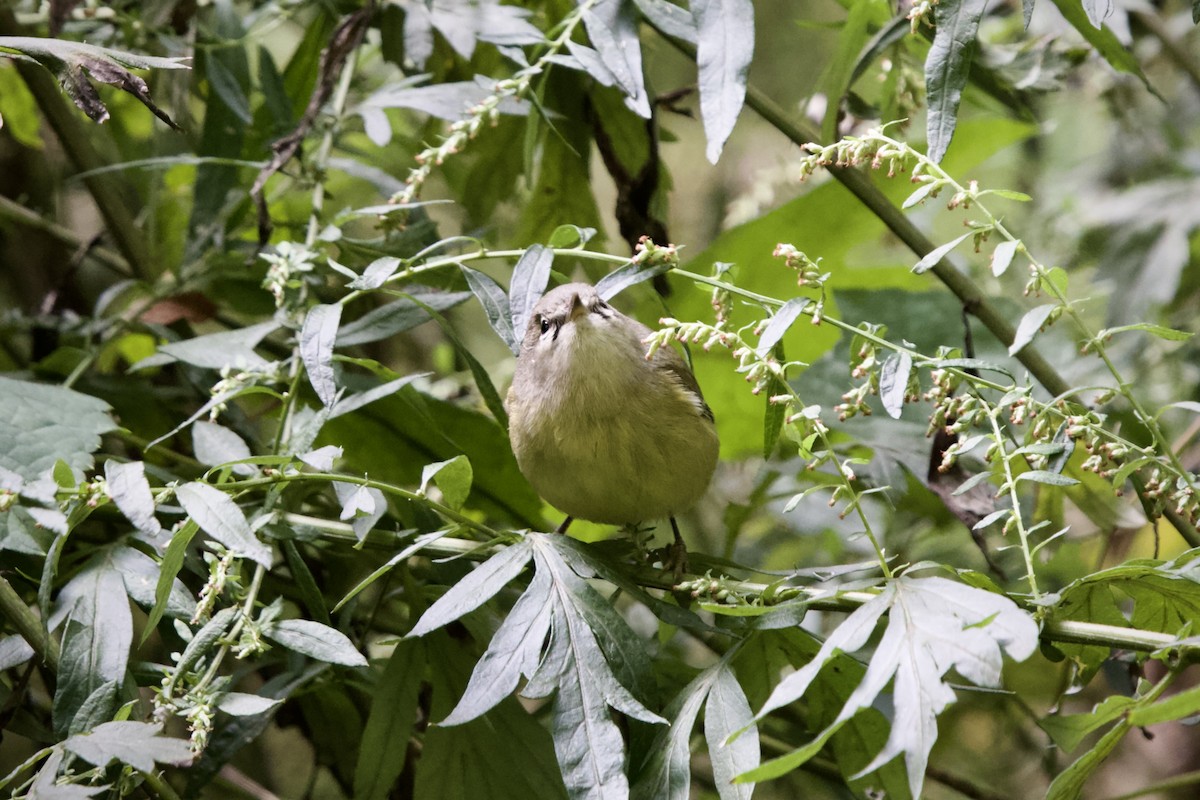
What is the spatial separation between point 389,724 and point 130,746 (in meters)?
0.64

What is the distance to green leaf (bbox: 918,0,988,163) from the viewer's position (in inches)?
70.7

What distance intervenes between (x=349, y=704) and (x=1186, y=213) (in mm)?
3355

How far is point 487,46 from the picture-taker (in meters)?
3.12

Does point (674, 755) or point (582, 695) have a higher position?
point (582, 695)

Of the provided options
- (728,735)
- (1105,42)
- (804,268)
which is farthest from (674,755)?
(1105,42)

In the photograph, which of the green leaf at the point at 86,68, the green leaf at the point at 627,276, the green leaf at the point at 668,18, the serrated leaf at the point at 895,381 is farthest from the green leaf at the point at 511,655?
the green leaf at the point at 668,18

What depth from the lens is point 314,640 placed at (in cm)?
184

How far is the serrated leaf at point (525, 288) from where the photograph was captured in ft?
6.54

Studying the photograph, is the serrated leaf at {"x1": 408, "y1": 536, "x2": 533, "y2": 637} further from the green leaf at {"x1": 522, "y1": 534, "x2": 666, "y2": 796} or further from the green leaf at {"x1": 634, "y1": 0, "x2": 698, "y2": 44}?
the green leaf at {"x1": 634, "y1": 0, "x2": 698, "y2": 44}

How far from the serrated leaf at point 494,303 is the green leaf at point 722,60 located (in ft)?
1.65

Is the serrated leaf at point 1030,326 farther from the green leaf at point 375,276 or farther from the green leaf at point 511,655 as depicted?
the green leaf at point 375,276

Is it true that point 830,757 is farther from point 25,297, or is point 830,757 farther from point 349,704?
point 25,297

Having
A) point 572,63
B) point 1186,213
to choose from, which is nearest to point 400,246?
point 572,63

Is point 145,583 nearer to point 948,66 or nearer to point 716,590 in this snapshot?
point 716,590
